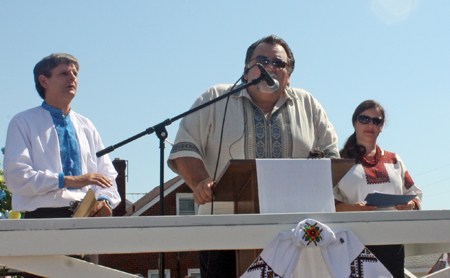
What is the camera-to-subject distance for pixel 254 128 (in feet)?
11.0

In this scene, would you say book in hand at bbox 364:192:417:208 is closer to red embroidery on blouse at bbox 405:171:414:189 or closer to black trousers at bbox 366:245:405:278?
black trousers at bbox 366:245:405:278

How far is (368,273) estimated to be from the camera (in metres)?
2.23

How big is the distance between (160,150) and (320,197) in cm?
92

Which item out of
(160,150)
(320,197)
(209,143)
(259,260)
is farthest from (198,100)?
(259,260)

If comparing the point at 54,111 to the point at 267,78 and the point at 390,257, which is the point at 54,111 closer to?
the point at 267,78

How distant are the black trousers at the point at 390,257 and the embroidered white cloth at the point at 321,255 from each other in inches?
43.5

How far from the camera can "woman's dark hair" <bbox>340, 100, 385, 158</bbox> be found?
409 cm

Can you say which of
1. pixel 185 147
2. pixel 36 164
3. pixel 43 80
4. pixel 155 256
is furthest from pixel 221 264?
pixel 155 256

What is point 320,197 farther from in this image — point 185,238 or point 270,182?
point 185,238

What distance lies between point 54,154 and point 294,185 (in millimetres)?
1489

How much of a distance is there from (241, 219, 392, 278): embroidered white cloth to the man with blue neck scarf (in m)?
1.24

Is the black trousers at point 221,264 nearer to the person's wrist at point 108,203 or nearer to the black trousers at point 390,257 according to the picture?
the person's wrist at point 108,203

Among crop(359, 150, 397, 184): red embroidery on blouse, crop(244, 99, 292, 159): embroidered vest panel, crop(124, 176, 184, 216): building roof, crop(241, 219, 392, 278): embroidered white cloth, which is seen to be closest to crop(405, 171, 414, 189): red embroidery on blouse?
crop(359, 150, 397, 184): red embroidery on blouse

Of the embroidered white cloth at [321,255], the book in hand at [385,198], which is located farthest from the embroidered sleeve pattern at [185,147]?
the embroidered white cloth at [321,255]
